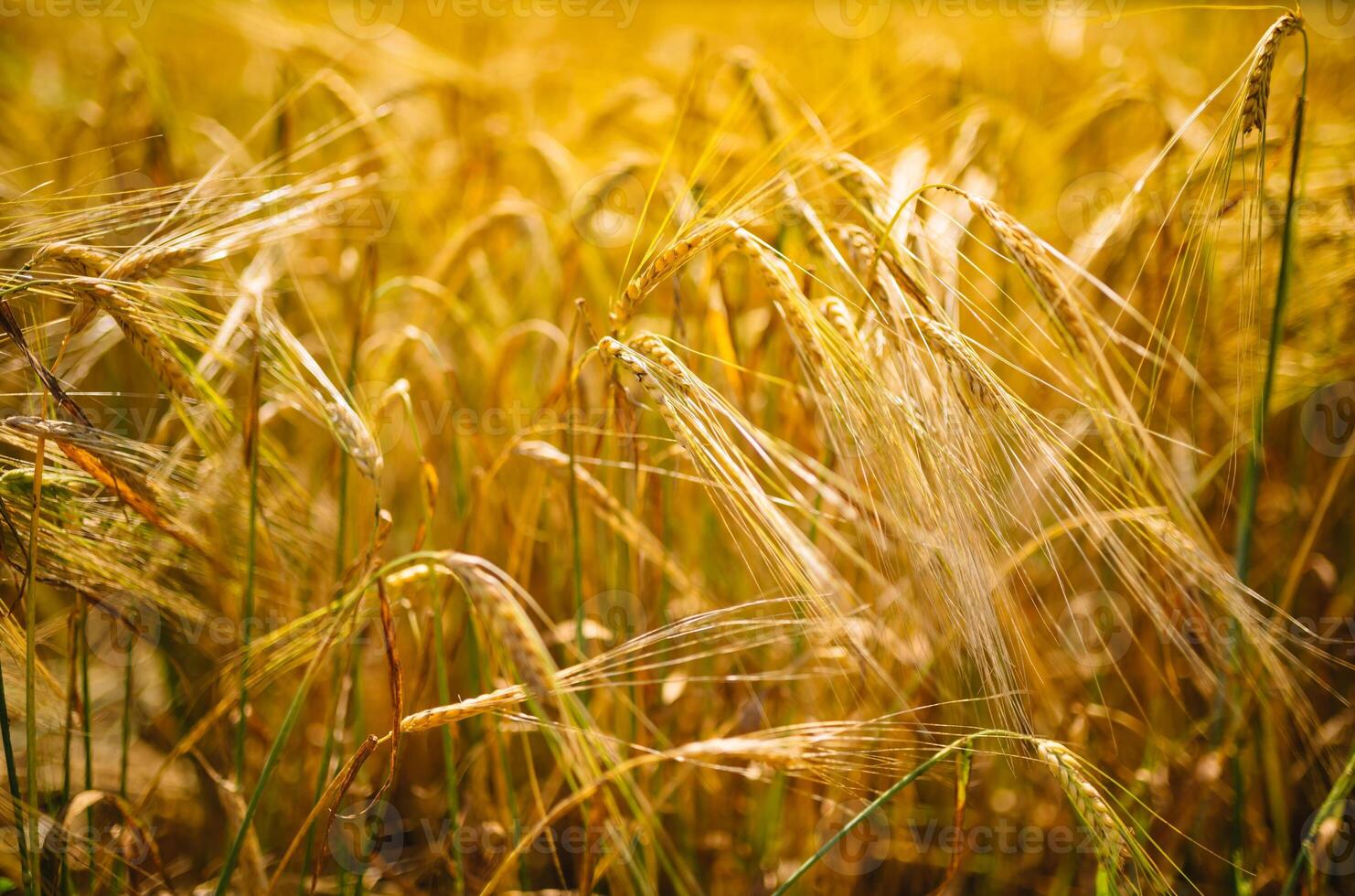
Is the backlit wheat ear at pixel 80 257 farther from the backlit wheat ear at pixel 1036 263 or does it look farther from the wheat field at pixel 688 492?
the backlit wheat ear at pixel 1036 263

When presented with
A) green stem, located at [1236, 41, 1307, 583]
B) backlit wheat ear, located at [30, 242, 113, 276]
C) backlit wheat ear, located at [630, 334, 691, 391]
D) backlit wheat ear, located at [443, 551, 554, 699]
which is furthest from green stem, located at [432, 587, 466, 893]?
green stem, located at [1236, 41, 1307, 583]

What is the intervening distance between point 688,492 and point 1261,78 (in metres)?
0.93

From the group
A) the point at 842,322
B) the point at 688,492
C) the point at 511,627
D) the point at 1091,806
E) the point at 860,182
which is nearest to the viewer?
the point at 511,627

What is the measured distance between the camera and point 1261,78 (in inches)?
30.2

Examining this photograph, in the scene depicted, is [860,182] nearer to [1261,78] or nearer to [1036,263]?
[1036,263]

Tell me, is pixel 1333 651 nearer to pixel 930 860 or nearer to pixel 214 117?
pixel 930 860

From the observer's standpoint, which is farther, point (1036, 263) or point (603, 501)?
point (603, 501)

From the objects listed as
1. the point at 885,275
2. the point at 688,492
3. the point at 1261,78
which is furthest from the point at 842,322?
the point at 688,492

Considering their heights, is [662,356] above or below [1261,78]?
below

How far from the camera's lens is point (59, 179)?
1427 mm

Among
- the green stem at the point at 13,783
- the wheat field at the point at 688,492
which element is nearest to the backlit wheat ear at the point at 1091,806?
Answer: the wheat field at the point at 688,492

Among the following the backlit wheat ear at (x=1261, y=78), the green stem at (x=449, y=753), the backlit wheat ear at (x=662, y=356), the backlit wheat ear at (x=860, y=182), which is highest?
the backlit wheat ear at (x=1261, y=78)

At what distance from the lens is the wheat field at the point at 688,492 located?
74 centimetres

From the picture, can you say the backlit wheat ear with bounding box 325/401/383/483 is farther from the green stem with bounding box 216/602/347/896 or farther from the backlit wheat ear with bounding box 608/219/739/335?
the backlit wheat ear with bounding box 608/219/739/335
